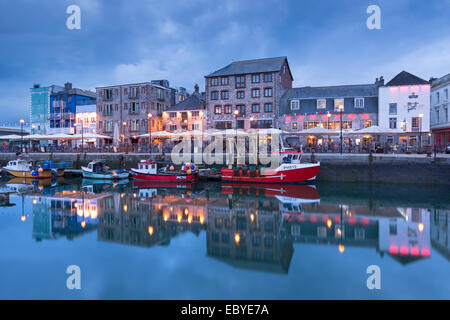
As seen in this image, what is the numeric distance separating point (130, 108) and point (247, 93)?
1890 cm

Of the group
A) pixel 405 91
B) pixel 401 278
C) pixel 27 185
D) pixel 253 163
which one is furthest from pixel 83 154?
pixel 405 91

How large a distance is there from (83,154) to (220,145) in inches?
691

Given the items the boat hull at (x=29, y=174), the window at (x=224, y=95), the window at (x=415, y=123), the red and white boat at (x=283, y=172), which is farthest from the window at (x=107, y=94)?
the window at (x=415, y=123)

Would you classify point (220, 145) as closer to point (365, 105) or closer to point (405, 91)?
point (365, 105)

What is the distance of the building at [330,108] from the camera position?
125ft

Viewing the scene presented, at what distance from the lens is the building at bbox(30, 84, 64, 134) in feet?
189

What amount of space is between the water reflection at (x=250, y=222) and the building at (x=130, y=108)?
24999 mm

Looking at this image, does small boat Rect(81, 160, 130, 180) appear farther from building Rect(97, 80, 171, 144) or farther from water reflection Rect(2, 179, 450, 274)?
building Rect(97, 80, 171, 144)

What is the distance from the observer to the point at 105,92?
5003 centimetres

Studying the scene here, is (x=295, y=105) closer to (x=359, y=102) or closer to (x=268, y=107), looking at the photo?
(x=268, y=107)

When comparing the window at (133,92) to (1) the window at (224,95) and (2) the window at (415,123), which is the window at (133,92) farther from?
(2) the window at (415,123)

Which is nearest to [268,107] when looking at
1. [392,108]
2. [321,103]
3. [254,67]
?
[254,67]

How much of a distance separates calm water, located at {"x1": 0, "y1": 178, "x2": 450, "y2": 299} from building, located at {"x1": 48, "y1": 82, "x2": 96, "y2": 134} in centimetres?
3707
